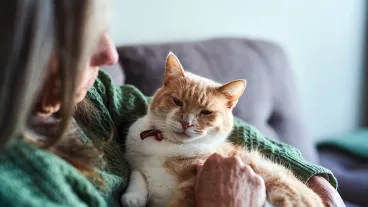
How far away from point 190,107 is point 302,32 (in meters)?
1.64

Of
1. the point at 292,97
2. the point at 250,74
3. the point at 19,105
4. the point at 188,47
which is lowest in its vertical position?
the point at 292,97

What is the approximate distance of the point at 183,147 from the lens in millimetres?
1149

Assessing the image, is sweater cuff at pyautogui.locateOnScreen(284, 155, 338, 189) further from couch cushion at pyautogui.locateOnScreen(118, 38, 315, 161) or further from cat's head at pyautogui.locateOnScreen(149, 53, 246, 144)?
couch cushion at pyautogui.locateOnScreen(118, 38, 315, 161)

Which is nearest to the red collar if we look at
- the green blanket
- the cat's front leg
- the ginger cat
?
the ginger cat

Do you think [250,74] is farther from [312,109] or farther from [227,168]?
[312,109]

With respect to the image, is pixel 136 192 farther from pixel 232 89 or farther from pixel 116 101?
pixel 232 89

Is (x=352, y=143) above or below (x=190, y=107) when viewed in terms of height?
below

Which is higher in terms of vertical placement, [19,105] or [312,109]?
[19,105]

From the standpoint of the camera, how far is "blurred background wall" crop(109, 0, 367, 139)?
186cm

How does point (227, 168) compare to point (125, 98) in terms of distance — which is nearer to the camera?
point (227, 168)

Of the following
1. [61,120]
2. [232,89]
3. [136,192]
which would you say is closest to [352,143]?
[232,89]

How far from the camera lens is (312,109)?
2.76m

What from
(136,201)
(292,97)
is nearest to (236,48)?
(292,97)

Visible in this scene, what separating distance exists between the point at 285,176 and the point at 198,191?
24 cm
